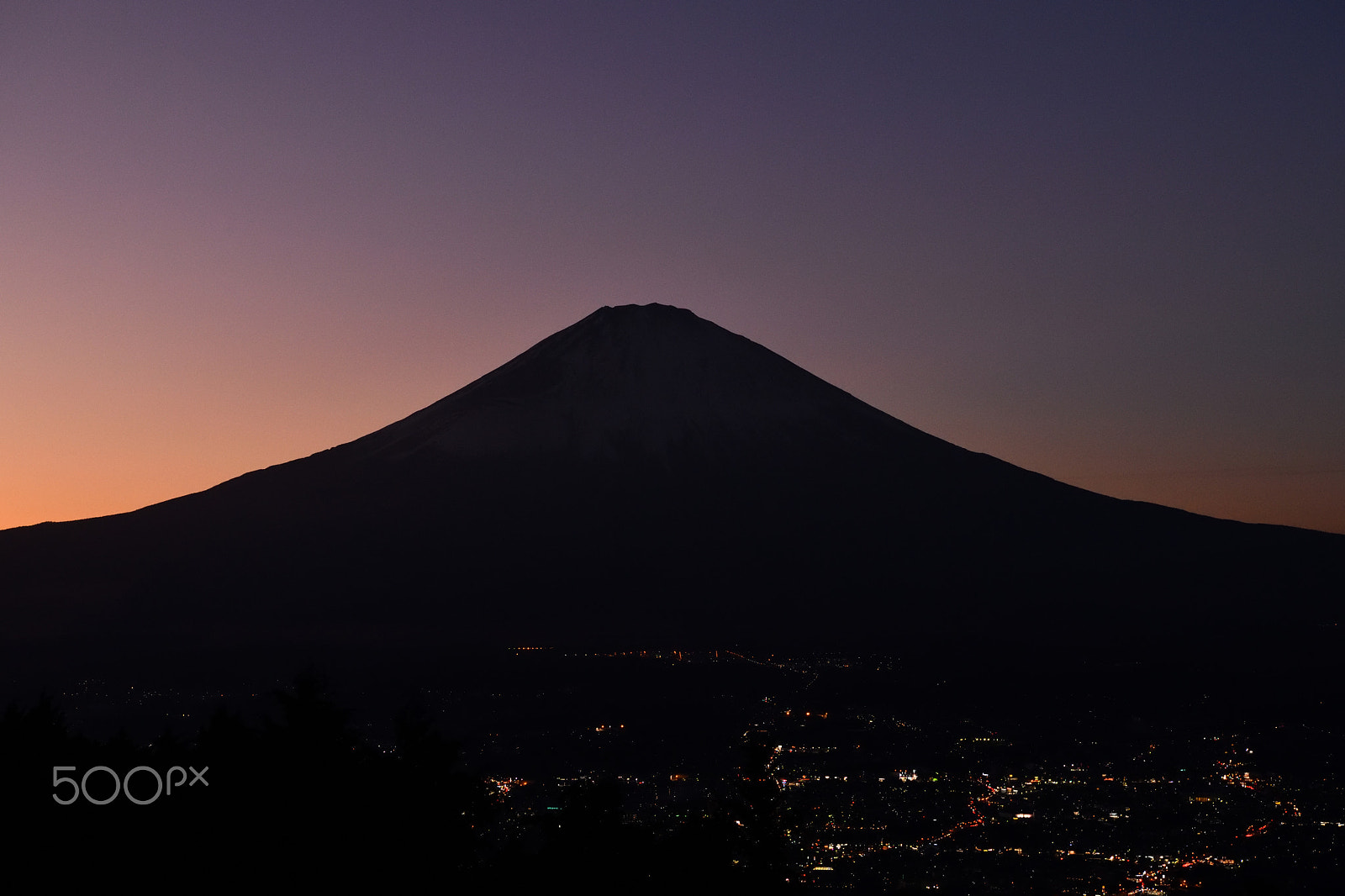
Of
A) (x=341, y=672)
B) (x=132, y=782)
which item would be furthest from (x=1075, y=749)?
(x=132, y=782)

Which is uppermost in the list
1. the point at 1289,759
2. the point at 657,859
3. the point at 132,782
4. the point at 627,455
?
the point at 627,455

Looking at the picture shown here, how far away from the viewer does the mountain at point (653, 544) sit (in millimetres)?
131625

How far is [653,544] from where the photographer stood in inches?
6033

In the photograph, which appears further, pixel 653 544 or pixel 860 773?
pixel 653 544

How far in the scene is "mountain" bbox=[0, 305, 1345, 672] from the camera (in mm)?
131625

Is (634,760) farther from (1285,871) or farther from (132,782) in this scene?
(132,782)

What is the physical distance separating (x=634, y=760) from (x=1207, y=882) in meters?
32.5

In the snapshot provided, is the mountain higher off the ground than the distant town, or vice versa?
the mountain

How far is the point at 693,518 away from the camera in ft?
520

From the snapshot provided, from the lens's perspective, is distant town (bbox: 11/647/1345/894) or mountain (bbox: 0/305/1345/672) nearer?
distant town (bbox: 11/647/1345/894)

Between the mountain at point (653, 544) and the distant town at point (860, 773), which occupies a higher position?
the mountain at point (653, 544)

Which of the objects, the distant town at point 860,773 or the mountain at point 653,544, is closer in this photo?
the distant town at point 860,773

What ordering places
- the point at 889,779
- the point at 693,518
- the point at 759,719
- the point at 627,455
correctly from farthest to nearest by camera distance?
the point at 627,455, the point at 693,518, the point at 759,719, the point at 889,779

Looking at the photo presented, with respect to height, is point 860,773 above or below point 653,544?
Result: below
